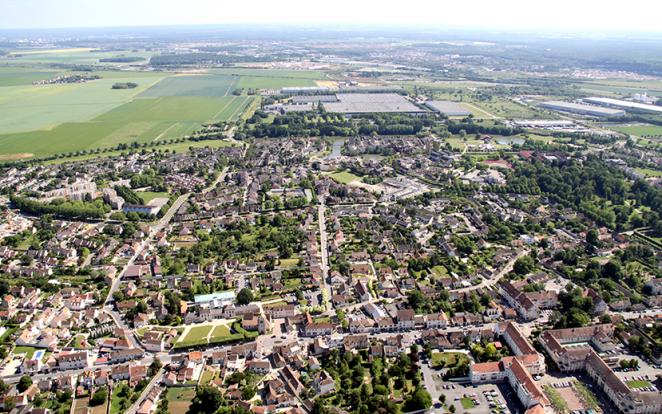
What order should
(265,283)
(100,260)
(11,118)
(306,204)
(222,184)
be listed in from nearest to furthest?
(265,283) < (100,260) < (306,204) < (222,184) < (11,118)

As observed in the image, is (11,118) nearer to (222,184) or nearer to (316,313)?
(222,184)

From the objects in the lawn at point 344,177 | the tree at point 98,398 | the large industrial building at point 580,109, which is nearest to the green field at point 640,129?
the large industrial building at point 580,109

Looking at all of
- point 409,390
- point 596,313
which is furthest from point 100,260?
point 596,313

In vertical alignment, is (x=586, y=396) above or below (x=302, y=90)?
below

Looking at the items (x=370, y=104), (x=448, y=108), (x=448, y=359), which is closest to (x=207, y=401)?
(x=448, y=359)

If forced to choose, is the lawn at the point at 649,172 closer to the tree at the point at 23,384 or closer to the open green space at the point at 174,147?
the open green space at the point at 174,147

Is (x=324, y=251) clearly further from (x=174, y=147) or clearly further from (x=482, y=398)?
(x=174, y=147)
